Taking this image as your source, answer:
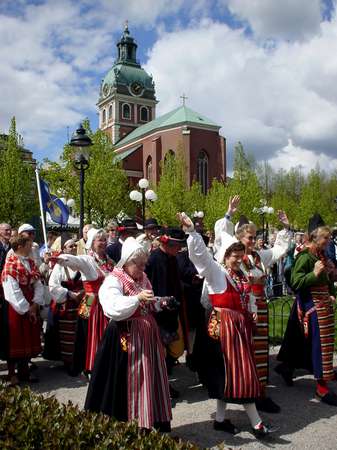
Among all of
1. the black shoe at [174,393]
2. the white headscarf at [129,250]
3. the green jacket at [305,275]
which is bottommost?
the black shoe at [174,393]

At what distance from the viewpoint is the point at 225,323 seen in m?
4.37

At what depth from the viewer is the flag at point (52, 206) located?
7.09 metres

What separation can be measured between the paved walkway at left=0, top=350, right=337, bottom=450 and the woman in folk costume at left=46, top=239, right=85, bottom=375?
0.28 metres

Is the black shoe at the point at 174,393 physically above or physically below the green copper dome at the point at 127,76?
below

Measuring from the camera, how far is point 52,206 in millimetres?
7918

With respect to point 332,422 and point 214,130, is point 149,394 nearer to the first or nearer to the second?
point 332,422

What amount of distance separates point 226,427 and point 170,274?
1861 mm

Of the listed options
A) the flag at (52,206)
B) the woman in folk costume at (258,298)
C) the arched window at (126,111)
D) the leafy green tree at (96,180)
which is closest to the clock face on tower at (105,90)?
the arched window at (126,111)

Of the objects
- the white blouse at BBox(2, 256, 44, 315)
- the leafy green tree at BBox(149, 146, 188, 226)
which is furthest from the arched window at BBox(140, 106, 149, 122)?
the white blouse at BBox(2, 256, 44, 315)

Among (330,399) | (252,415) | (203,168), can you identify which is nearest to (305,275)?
(330,399)

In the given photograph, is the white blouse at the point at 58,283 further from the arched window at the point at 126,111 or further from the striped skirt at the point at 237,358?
the arched window at the point at 126,111

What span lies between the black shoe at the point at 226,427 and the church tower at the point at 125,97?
2797 inches

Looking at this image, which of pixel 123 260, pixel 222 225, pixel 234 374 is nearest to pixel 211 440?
pixel 234 374

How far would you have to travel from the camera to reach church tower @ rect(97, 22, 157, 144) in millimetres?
75875
